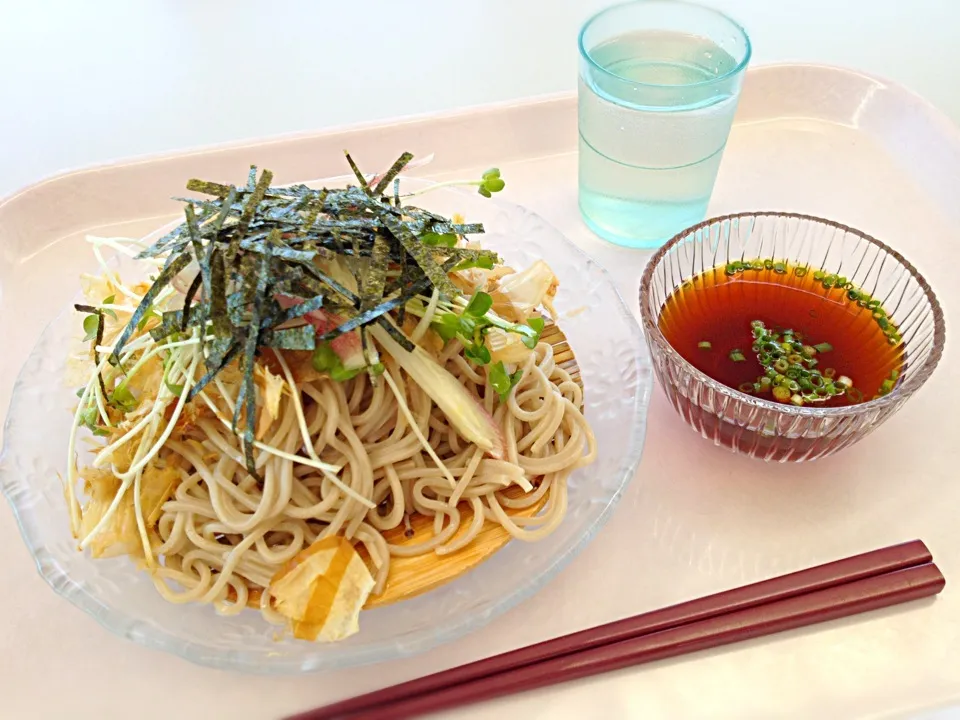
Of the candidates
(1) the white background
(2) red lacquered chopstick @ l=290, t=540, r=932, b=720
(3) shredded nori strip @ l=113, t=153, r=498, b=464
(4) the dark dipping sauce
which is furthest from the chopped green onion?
(1) the white background

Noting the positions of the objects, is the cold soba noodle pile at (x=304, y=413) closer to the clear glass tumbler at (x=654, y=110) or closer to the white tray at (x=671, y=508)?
the white tray at (x=671, y=508)

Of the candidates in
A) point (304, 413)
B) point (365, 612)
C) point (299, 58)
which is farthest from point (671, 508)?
point (299, 58)

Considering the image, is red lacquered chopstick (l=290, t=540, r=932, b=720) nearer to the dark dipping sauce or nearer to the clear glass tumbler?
the dark dipping sauce

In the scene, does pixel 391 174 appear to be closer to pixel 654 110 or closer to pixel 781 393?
pixel 654 110

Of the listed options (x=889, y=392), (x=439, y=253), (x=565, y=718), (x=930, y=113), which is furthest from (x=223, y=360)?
(x=930, y=113)

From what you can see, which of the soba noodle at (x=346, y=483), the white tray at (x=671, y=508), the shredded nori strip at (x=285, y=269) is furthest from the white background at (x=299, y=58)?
the soba noodle at (x=346, y=483)

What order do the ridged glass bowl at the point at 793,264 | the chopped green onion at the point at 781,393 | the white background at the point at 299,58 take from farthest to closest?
the white background at the point at 299,58
the chopped green onion at the point at 781,393
the ridged glass bowl at the point at 793,264
